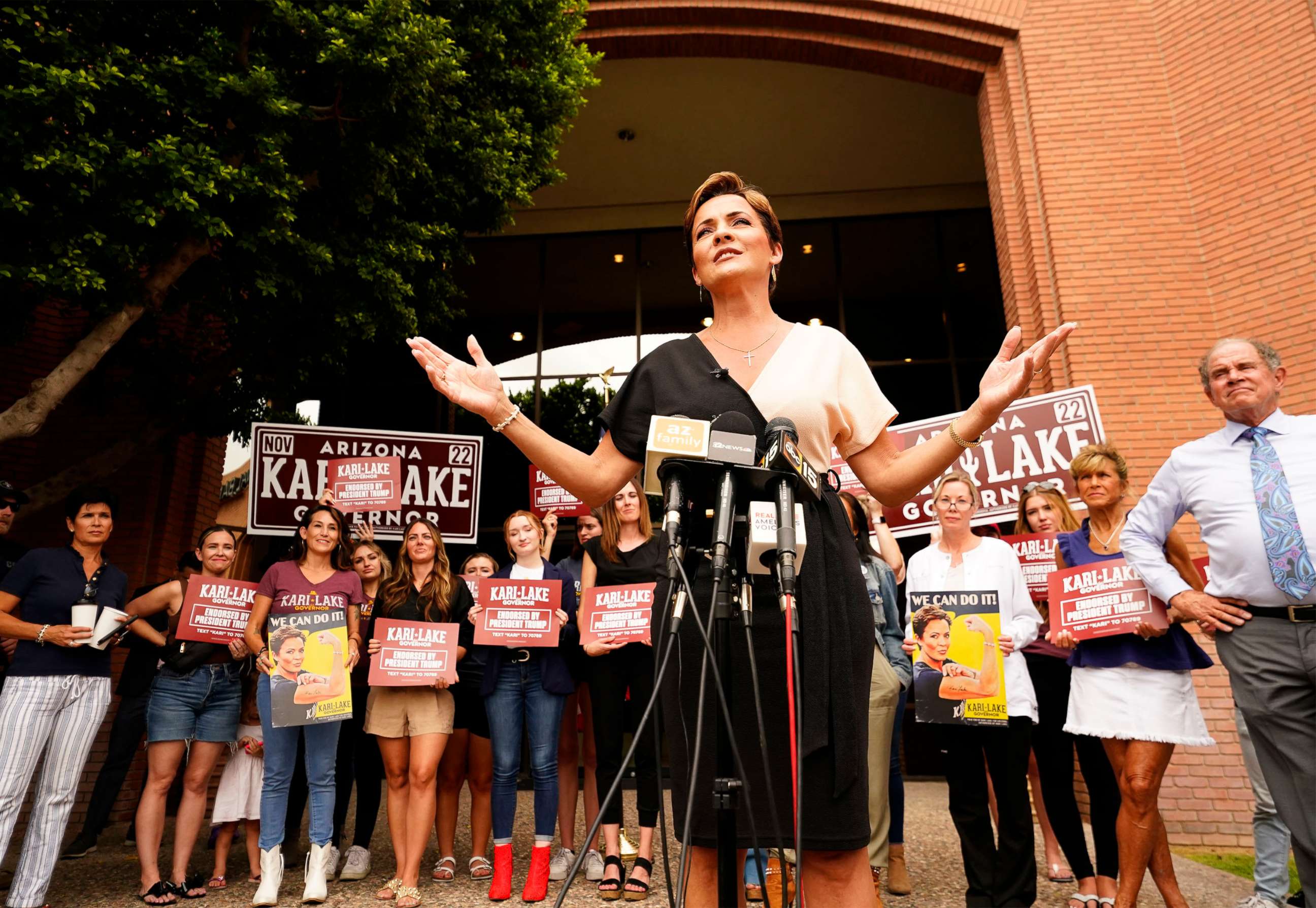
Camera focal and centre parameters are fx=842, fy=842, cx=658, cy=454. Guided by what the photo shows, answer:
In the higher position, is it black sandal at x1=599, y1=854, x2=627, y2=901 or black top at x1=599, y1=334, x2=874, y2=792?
black top at x1=599, y1=334, x2=874, y2=792

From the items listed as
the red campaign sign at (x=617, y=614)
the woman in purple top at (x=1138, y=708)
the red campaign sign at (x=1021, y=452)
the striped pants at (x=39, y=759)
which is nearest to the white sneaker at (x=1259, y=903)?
the woman in purple top at (x=1138, y=708)

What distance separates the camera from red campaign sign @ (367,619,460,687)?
199 inches

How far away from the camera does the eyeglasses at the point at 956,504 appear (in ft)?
15.3

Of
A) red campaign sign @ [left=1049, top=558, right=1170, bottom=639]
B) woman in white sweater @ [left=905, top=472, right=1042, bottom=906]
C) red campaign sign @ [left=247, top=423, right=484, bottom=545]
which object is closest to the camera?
red campaign sign @ [left=1049, top=558, right=1170, bottom=639]

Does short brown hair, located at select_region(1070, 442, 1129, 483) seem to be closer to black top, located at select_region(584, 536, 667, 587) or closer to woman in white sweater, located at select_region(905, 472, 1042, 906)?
woman in white sweater, located at select_region(905, 472, 1042, 906)

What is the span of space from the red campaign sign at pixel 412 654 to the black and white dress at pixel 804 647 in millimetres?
3746

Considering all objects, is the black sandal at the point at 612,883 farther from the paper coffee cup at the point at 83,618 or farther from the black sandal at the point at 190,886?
the paper coffee cup at the point at 83,618

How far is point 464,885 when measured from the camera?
5.02 meters

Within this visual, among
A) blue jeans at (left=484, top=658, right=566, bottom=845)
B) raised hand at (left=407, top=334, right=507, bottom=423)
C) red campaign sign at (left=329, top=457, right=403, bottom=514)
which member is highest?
red campaign sign at (left=329, top=457, right=403, bottom=514)

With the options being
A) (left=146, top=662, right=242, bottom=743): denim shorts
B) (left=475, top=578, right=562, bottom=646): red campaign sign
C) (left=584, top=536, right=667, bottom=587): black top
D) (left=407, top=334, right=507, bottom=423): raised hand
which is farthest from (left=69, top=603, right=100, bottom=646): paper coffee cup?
(left=407, top=334, right=507, bottom=423): raised hand

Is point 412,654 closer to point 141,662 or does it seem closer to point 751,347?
point 141,662

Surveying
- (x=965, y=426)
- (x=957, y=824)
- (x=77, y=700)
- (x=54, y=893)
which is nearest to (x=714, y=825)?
(x=965, y=426)

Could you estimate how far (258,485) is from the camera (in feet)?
26.6

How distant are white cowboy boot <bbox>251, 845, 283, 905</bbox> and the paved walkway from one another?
133 millimetres
